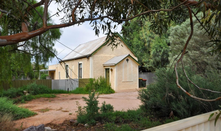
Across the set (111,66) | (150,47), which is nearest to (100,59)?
(111,66)

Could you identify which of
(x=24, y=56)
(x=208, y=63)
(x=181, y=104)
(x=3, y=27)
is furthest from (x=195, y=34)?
(x=3, y=27)

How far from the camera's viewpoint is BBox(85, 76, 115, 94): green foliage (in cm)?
1857

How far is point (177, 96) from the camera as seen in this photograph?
6.16 m

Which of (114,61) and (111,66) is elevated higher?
(114,61)

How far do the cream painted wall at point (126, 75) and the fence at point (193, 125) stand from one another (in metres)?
16.6

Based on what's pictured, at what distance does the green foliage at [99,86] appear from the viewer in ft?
60.9

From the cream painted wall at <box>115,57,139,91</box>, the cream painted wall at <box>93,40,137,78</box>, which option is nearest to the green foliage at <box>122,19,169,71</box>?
the cream painted wall at <box>93,40,137,78</box>

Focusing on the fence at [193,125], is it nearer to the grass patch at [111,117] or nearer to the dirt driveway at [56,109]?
the grass patch at [111,117]

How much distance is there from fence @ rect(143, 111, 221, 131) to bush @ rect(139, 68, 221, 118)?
2010mm

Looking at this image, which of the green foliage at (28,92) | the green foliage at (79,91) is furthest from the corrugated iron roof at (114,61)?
the green foliage at (28,92)

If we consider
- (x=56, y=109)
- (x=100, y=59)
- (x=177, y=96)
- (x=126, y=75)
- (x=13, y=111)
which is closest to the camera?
(x=177, y=96)

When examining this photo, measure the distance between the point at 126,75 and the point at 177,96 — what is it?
562 inches

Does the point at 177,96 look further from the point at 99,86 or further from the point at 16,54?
the point at 99,86

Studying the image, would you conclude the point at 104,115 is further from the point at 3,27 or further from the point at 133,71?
the point at 133,71
